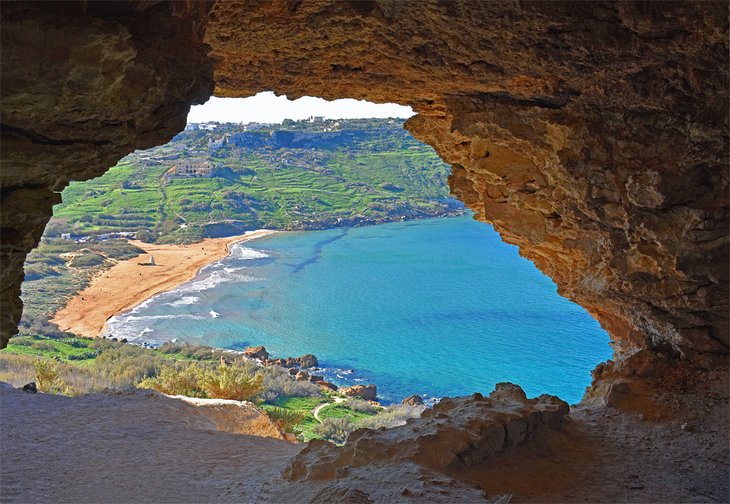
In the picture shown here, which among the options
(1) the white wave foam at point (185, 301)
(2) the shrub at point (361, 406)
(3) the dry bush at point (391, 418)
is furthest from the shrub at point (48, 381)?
(1) the white wave foam at point (185, 301)

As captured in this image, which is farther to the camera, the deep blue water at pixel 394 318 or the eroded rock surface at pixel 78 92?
the deep blue water at pixel 394 318

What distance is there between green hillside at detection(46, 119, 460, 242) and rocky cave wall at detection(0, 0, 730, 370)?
41.2 m

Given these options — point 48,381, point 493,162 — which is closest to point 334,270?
point 48,381

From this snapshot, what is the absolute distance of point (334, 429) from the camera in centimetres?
1565

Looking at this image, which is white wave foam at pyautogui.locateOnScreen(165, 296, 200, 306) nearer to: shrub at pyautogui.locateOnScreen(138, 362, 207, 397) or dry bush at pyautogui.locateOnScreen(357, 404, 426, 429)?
shrub at pyautogui.locateOnScreen(138, 362, 207, 397)

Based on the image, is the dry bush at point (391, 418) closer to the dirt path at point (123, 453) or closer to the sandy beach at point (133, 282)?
the dirt path at point (123, 453)

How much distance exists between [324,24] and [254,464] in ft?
18.7

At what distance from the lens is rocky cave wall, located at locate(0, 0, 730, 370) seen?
352 cm

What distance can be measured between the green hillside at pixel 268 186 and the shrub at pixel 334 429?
110 ft

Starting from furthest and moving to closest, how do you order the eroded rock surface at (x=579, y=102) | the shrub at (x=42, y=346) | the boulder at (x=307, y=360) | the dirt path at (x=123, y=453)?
the boulder at (x=307, y=360) → the shrub at (x=42, y=346) → the dirt path at (x=123, y=453) → the eroded rock surface at (x=579, y=102)

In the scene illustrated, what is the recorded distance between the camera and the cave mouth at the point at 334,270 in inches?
1106

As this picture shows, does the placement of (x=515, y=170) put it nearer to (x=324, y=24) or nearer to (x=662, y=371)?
(x=662, y=371)

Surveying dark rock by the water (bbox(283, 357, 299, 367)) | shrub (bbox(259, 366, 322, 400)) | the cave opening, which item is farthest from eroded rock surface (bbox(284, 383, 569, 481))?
dark rock by the water (bbox(283, 357, 299, 367))

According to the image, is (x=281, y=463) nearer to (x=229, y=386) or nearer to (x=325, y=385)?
(x=229, y=386)
